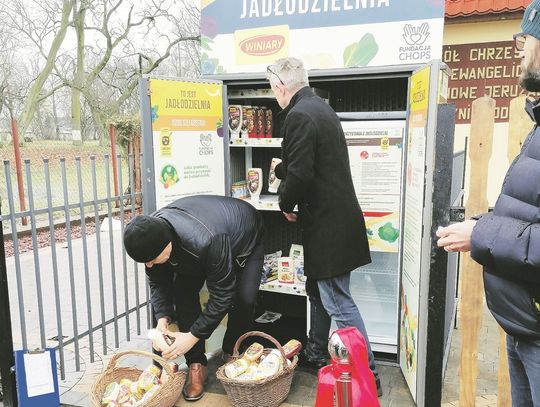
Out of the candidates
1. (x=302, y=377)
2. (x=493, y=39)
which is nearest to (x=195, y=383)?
(x=302, y=377)

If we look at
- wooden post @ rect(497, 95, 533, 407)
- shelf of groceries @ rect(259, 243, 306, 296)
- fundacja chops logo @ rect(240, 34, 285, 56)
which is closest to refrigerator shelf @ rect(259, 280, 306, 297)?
shelf of groceries @ rect(259, 243, 306, 296)

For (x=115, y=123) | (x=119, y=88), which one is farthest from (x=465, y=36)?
(x=119, y=88)

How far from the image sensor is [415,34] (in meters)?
2.99

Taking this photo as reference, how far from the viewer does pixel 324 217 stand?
2.80 m

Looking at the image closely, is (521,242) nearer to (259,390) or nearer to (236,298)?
(259,390)

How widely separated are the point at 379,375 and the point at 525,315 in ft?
6.62

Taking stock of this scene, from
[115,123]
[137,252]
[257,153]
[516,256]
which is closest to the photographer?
[516,256]

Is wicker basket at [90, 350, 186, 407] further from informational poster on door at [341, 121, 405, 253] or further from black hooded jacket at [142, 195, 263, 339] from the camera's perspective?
informational poster on door at [341, 121, 405, 253]

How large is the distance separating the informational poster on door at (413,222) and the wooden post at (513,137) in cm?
41

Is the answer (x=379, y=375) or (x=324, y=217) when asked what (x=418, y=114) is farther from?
(x=379, y=375)

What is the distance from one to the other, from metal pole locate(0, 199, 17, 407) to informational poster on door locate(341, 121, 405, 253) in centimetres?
229

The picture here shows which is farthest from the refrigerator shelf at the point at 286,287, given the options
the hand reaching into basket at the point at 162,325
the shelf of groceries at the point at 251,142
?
the shelf of groceries at the point at 251,142

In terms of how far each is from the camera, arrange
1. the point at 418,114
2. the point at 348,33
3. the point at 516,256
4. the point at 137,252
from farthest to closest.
A: the point at 348,33 < the point at 418,114 < the point at 137,252 < the point at 516,256

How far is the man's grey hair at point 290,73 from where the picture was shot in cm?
283
